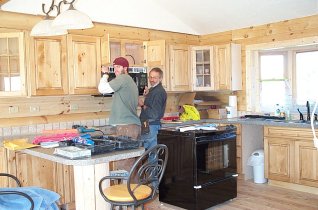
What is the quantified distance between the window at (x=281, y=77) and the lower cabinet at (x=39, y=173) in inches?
122

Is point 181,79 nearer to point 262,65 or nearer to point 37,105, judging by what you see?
point 262,65

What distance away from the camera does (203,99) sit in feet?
20.2

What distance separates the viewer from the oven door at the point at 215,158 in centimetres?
375

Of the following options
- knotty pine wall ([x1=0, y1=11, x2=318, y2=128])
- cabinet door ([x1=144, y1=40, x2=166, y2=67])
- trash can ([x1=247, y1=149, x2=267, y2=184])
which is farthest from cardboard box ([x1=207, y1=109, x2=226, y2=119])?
cabinet door ([x1=144, y1=40, x2=166, y2=67])

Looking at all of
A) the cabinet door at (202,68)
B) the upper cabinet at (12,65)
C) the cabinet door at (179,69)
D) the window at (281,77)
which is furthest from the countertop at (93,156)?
the window at (281,77)

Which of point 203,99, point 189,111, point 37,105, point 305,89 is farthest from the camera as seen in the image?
point 203,99

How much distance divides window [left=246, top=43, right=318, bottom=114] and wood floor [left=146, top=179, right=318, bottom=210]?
4.30 ft

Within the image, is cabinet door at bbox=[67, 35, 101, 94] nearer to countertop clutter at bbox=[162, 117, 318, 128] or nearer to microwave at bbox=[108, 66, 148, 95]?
microwave at bbox=[108, 66, 148, 95]

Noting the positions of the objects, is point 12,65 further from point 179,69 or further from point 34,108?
point 179,69

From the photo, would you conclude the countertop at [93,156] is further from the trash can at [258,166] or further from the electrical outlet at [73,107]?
the trash can at [258,166]

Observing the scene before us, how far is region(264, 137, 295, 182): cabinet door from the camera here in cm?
468

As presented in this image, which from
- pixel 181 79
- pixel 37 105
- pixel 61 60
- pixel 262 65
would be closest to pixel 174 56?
pixel 181 79

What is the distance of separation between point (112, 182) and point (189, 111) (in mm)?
2210

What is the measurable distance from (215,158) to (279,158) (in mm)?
1343
